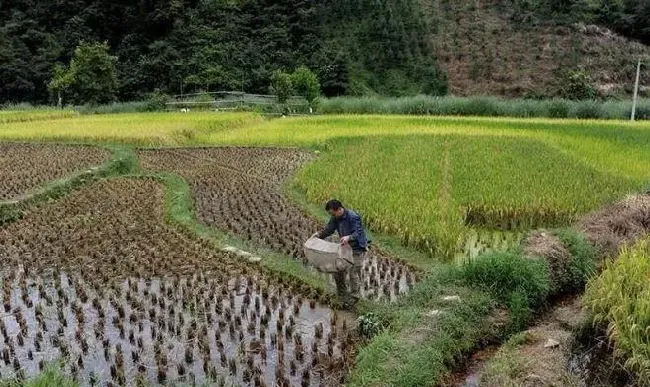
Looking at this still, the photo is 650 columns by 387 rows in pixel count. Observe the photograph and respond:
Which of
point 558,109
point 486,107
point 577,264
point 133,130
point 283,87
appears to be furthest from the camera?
point 283,87

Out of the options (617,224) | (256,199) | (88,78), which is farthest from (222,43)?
(617,224)

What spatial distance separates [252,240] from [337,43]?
3248 cm

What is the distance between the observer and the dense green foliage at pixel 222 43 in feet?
122

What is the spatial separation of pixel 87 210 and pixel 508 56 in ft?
111

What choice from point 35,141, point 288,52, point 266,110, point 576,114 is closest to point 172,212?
point 35,141

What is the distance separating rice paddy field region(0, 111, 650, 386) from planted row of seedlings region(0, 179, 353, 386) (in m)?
0.02

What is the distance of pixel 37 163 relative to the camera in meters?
13.6

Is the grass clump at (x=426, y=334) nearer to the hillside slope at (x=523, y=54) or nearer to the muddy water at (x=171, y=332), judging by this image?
the muddy water at (x=171, y=332)

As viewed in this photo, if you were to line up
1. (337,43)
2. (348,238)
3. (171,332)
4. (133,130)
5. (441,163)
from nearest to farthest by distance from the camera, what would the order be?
1. (171,332)
2. (348,238)
3. (441,163)
4. (133,130)
5. (337,43)

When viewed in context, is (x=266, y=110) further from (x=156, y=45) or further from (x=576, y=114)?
(x=576, y=114)

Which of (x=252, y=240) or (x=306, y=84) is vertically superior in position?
(x=306, y=84)

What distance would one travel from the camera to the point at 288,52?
127 ft

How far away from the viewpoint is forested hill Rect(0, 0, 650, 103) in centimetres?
3719

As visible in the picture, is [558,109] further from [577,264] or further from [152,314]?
[152,314]
